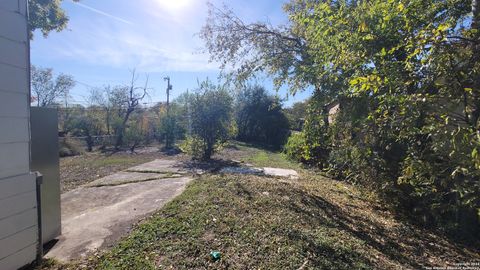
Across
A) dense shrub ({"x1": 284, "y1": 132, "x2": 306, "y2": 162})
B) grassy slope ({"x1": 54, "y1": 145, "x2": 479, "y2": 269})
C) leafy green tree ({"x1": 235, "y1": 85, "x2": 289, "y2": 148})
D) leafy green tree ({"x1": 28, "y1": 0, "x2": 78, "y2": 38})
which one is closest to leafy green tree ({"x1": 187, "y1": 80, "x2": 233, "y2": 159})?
dense shrub ({"x1": 284, "y1": 132, "x2": 306, "y2": 162})

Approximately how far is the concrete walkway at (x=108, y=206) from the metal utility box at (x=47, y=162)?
0.84 feet

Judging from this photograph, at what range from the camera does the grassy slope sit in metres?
2.81

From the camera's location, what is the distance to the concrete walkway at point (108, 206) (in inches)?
123

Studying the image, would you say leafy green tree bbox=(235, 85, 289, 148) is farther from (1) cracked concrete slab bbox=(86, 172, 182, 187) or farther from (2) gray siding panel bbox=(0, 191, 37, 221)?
(2) gray siding panel bbox=(0, 191, 37, 221)

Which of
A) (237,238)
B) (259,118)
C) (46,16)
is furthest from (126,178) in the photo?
(259,118)

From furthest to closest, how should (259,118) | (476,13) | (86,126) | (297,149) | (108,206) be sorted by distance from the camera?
(259,118)
(86,126)
(297,149)
(108,206)
(476,13)

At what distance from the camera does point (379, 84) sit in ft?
8.30

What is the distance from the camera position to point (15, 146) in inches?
94.0

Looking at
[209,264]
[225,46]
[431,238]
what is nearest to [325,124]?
Answer: [431,238]

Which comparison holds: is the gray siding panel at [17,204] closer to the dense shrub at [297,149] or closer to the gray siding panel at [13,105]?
the gray siding panel at [13,105]

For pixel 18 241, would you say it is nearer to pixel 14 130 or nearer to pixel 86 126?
pixel 14 130

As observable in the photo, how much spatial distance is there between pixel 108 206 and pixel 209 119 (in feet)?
19.6

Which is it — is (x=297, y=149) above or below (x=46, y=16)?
below

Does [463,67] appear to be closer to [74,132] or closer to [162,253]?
[162,253]
